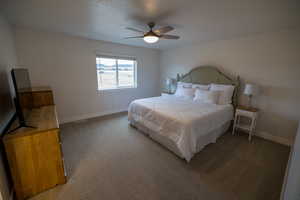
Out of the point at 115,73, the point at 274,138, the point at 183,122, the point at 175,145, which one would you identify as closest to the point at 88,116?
the point at 115,73

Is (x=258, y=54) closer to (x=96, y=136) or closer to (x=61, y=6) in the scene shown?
(x=61, y=6)

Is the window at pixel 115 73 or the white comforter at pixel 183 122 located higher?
the window at pixel 115 73

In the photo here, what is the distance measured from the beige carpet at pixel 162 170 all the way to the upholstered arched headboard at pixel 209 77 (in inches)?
54.4

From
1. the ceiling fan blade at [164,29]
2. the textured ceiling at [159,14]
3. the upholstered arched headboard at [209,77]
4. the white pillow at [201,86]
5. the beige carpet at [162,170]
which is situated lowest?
the beige carpet at [162,170]

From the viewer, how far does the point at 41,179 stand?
1.51m

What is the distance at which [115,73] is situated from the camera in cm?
434

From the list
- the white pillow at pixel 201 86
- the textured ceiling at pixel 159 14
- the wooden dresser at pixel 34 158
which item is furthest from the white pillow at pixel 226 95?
the wooden dresser at pixel 34 158

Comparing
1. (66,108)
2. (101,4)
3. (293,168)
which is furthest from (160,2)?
(66,108)

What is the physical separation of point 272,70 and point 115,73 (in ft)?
13.8

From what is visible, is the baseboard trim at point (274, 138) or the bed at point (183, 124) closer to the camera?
the bed at point (183, 124)

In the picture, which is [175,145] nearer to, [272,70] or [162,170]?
[162,170]

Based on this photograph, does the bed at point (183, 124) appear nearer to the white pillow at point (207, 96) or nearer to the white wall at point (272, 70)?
the white pillow at point (207, 96)

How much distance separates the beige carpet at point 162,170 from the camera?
1555 mm

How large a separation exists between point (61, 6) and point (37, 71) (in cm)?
191
